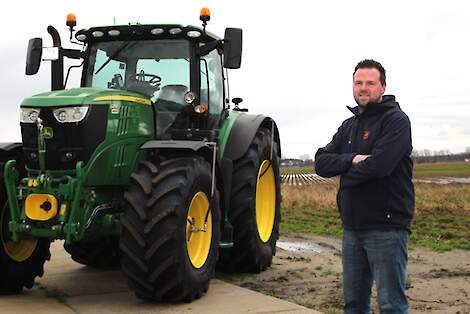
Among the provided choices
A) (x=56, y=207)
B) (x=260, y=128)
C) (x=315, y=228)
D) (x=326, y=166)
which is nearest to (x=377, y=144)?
(x=326, y=166)

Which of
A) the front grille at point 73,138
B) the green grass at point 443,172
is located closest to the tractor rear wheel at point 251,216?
the front grille at point 73,138

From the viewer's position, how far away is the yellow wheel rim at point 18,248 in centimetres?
620

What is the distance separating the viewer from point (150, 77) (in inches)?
272

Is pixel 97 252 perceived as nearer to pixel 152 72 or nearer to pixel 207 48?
pixel 152 72

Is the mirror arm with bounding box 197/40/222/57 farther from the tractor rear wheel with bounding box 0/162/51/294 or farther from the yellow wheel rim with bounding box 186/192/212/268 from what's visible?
the tractor rear wheel with bounding box 0/162/51/294

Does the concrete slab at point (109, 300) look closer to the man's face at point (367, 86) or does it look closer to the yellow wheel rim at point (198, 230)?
the yellow wheel rim at point (198, 230)

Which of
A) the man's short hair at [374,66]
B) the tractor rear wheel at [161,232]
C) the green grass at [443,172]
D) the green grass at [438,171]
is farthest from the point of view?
the green grass at [443,172]

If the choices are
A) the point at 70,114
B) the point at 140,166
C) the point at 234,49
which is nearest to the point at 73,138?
the point at 70,114

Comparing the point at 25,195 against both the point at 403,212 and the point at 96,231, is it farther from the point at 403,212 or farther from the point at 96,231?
the point at 403,212

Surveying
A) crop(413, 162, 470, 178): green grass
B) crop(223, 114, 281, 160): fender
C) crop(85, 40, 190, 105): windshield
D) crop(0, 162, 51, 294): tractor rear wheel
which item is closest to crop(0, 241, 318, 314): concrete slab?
crop(0, 162, 51, 294): tractor rear wheel

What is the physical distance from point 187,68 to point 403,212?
3.60 meters

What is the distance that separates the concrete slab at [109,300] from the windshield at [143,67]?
196 cm

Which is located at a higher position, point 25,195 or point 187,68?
point 187,68

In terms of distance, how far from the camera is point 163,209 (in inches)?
217
